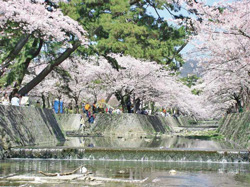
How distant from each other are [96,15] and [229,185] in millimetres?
12233

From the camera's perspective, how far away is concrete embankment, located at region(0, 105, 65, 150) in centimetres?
1571

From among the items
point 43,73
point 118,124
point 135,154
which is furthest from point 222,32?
point 118,124

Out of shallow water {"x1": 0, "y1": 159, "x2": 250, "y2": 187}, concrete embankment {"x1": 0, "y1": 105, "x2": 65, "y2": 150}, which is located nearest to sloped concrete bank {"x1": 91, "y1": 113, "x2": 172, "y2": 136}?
concrete embankment {"x1": 0, "y1": 105, "x2": 65, "y2": 150}

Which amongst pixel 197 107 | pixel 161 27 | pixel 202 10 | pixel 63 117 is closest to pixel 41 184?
pixel 202 10

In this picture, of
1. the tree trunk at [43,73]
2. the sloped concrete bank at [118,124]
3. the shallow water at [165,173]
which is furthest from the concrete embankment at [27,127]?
the sloped concrete bank at [118,124]

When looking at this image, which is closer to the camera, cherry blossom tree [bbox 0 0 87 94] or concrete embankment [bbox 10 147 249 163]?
concrete embankment [bbox 10 147 249 163]

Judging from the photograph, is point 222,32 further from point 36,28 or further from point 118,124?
point 118,124

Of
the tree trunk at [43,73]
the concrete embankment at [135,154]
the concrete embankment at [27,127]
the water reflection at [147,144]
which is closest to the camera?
the concrete embankment at [135,154]

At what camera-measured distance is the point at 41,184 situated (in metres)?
8.08

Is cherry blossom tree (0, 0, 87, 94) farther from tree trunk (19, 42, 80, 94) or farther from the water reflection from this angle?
the water reflection

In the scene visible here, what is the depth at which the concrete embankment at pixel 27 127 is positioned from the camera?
15711 millimetres

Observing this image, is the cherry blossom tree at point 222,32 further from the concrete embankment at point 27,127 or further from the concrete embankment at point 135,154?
the concrete embankment at point 27,127

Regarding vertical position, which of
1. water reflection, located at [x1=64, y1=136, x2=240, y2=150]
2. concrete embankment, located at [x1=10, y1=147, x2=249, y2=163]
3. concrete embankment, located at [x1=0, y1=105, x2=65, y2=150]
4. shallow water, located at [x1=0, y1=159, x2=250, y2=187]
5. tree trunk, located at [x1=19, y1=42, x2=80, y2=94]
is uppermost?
tree trunk, located at [x1=19, y1=42, x2=80, y2=94]

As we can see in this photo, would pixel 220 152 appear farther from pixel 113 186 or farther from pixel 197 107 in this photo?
pixel 197 107
